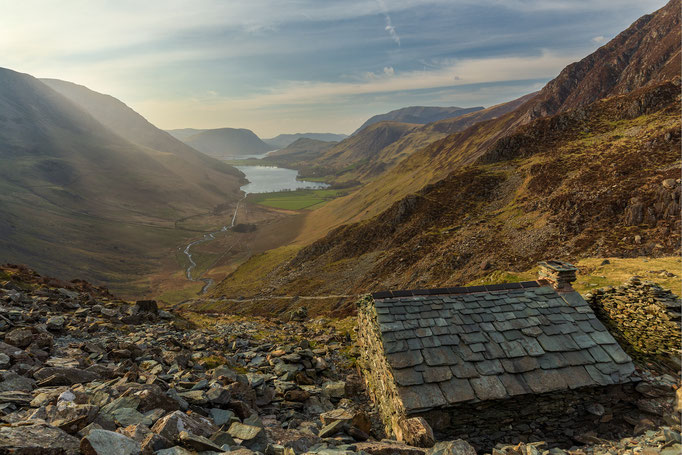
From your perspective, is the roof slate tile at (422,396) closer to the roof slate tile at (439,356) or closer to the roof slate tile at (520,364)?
the roof slate tile at (439,356)

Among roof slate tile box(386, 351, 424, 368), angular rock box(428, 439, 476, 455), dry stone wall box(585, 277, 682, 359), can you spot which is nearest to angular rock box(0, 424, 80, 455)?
angular rock box(428, 439, 476, 455)

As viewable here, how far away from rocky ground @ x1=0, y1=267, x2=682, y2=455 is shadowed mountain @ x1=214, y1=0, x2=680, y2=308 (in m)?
29.8

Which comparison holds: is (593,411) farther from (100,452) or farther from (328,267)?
(328,267)

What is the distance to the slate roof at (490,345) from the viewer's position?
10992 millimetres

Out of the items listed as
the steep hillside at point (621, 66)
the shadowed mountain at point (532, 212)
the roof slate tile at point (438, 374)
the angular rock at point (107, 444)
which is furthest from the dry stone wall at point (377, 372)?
the steep hillside at point (621, 66)

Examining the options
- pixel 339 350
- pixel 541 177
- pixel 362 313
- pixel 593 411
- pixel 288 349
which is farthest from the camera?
pixel 541 177

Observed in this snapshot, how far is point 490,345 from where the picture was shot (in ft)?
39.4

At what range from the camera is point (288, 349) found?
1889 cm

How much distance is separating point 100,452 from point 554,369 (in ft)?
44.3

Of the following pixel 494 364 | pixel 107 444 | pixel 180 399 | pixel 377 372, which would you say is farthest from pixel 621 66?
pixel 107 444

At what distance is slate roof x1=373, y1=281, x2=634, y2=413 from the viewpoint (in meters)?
11.0

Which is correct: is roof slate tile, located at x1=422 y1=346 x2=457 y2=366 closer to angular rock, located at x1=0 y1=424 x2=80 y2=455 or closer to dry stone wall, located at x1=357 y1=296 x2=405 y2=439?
dry stone wall, located at x1=357 y1=296 x2=405 y2=439

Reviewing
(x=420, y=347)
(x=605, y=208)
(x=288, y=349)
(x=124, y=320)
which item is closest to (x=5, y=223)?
(x=124, y=320)

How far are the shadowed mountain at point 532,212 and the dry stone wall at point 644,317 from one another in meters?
24.4
